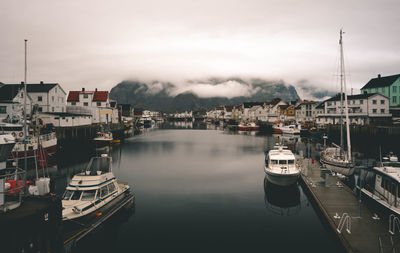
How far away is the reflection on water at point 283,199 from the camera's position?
2320 cm

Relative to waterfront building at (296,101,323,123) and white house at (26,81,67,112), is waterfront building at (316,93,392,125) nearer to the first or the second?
waterfront building at (296,101,323,123)

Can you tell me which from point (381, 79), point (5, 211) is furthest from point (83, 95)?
point (381, 79)

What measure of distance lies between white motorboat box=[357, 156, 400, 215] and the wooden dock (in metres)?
0.99

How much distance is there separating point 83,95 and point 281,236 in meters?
108

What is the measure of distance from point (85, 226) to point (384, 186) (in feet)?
66.8

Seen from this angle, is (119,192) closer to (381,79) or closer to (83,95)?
(83,95)

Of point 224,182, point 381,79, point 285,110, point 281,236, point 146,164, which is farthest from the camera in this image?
point 285,110

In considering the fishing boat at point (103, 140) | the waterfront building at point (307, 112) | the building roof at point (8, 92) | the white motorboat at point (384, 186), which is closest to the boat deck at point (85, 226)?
the white motorboat at point (384, 186)

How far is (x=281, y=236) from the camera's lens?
60.1ft

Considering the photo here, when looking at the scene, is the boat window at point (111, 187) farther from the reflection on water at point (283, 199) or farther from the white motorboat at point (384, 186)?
the white motorboat at point (384, 186)

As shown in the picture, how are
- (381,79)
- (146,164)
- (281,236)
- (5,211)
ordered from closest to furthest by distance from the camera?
(5,211) → (281,236) → (146,164) → (381,79)

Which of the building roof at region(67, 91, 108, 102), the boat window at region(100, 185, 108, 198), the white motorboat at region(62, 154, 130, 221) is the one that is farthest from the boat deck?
the building roof at region(67, 91, 108, 102)

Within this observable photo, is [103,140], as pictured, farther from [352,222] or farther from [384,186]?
[384,186]

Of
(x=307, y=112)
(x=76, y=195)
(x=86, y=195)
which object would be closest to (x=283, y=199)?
(x=86, y=195)
